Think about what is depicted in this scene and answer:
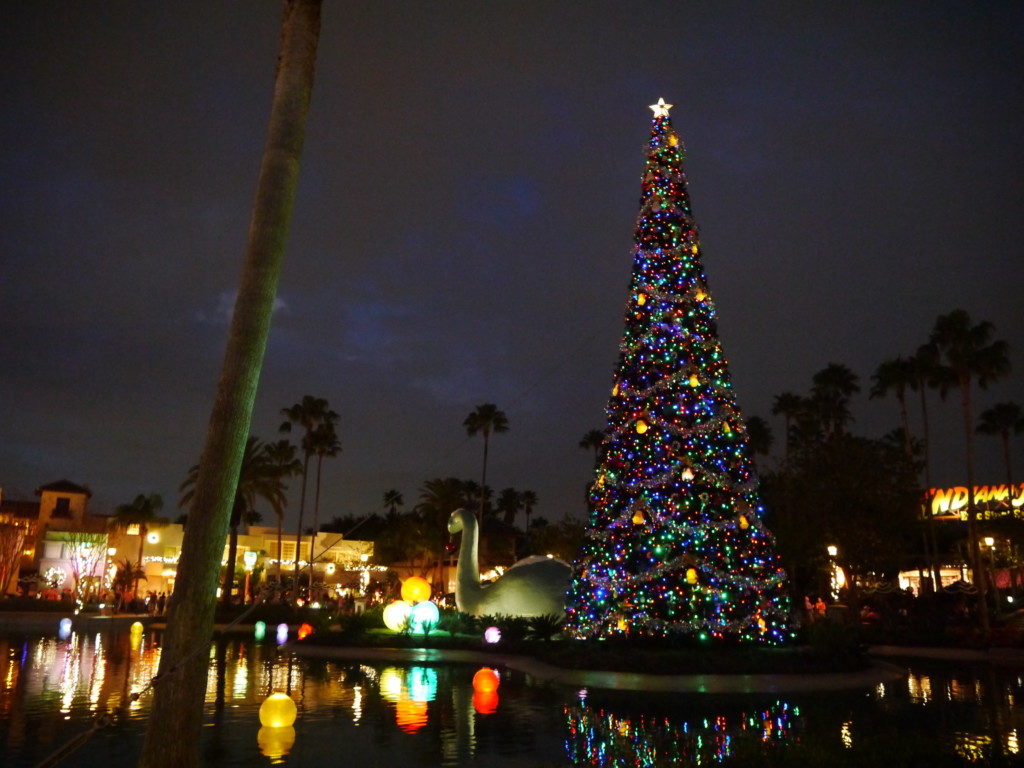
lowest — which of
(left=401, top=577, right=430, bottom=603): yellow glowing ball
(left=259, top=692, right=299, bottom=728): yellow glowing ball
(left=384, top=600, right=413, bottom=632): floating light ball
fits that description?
(left=259, top=692, right=299, bottom=728): yellow glowing ball

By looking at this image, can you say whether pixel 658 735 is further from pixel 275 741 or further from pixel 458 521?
pixel 458 521

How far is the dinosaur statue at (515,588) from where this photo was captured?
25422 millimetres

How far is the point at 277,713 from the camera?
1141cm

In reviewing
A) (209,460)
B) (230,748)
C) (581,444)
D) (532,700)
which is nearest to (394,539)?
(581,444)

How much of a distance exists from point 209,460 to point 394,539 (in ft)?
190

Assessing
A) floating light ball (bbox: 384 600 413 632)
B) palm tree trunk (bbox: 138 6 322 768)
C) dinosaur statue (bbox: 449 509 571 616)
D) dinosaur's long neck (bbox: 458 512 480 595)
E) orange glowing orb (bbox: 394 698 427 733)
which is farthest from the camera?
floating light ball (bbox: 384 600 413 632)

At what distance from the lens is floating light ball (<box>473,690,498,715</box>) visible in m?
13.7

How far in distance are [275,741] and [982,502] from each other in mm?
56861

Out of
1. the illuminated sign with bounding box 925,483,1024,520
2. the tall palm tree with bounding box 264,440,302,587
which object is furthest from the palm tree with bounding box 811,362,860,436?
the tall palm tree with bounding box 264,440,302,587

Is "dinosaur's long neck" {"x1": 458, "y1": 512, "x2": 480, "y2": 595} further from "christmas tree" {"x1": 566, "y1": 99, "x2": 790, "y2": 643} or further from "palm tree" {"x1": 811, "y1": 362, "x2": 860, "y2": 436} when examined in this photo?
"palm tree" {"x1": 811, "y1": 362, "x2": 860, "y2": 436}

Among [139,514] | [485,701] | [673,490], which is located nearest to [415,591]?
[673,490]

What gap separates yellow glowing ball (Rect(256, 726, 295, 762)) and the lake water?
3 centimetres

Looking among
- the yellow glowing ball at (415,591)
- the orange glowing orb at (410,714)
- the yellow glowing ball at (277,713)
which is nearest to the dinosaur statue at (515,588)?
the yellow glowing ball at (415,591)

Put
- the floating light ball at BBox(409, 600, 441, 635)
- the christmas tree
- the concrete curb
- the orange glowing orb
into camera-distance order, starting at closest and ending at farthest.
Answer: the orange glowing orb, the concrete curb, the christmas tree, the floating light ball at BBox(409, 600, 441, 635)
